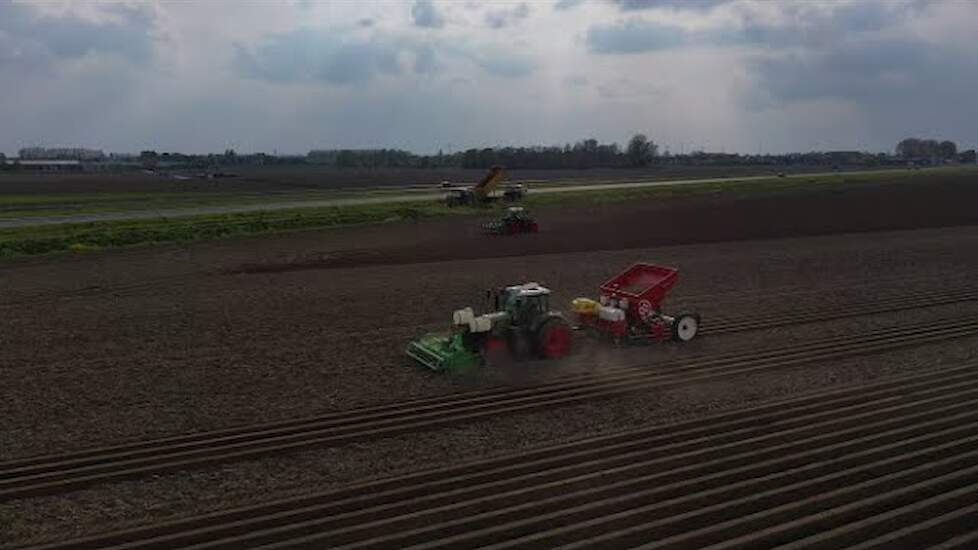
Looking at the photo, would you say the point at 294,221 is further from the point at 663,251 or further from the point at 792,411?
the point at 792,411

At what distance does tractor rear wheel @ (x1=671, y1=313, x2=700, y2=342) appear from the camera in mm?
17500

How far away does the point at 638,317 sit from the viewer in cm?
1745

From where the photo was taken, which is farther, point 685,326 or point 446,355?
point 685,326

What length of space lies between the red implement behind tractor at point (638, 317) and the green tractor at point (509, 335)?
4.47ft

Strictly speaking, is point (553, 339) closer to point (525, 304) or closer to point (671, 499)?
point (525, 304)

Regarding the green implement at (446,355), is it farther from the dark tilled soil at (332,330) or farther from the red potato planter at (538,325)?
the dark tilled soil at (332,330)

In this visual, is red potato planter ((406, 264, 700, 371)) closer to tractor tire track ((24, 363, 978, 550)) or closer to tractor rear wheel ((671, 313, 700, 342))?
tractor rear wheel ((671, 313, 700, 342))

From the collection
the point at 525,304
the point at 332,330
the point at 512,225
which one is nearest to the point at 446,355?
the point at 525,304

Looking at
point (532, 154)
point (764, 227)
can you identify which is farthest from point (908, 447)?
point (532, 154)

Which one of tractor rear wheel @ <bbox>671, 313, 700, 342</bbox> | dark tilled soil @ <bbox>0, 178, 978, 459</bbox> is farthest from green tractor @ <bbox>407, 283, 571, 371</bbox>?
tractor rear wheel @ <bbox>671, 313, 700, 342</bbox>

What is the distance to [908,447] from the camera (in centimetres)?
1098

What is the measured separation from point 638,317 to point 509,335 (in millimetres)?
2960

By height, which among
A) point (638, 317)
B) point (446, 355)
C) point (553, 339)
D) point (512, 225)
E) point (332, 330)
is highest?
point (512, 225)

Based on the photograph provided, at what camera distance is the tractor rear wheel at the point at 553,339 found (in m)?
16.0
